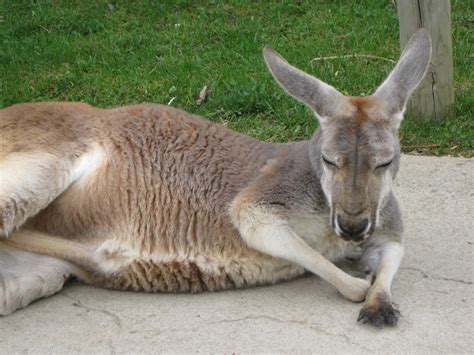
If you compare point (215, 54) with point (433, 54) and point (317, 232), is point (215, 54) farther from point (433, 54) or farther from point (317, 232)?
point (317, 232)

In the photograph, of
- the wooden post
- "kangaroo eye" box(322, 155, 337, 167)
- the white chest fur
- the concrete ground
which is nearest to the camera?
the concrete ground

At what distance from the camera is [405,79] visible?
461 cm

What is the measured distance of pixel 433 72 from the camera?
257 inches

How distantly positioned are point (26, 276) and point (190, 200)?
910 millimetres

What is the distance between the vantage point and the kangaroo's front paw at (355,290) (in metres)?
4.32

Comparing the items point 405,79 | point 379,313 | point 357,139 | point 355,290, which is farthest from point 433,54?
point 379,313

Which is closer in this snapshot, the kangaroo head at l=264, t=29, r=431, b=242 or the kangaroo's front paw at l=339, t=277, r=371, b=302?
the kangaroo head at l=264, t=29, r=431, b=242

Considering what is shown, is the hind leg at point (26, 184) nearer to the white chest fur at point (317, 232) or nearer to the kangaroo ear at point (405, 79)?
the white chest fur at point (317, 232)

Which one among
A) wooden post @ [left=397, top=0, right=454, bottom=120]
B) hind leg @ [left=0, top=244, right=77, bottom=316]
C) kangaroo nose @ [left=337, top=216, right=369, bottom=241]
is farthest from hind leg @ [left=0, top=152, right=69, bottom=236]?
wooden post @ [left=397, top=0, right=454, bottom=120]

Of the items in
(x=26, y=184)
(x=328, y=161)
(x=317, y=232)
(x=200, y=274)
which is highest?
(x=26, y=184)

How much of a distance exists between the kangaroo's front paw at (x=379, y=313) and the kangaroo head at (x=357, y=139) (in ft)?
1.02

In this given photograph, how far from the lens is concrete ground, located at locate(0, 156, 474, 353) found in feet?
13.1

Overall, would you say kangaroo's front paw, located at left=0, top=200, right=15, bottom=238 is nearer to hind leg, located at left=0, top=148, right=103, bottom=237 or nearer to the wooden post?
hind leg, located at left=0, top=148, right=103, bottom=237

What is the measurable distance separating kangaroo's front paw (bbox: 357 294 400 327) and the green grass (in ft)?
7.87
